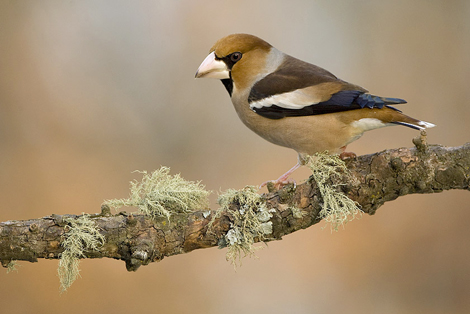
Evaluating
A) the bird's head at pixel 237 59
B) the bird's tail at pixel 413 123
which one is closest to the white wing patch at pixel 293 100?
the bird's head at pixel 237 59

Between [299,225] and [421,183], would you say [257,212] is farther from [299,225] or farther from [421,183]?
[421,183]

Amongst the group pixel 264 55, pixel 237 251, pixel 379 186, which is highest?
pixel 264 55

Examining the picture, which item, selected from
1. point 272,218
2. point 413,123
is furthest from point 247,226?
point 413,123

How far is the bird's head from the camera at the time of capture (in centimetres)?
144

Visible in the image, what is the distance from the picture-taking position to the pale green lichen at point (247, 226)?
3.65 ft

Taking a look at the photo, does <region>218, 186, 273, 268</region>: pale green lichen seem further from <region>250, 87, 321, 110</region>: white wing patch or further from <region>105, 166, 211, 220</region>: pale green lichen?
<region>250, 87, 321, 110</region>: white wing patch

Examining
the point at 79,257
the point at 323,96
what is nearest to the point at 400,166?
the point at 323,96

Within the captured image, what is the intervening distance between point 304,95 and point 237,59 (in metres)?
0.28

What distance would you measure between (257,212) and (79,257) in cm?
45

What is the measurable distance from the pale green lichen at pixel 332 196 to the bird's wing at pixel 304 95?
0.18 m

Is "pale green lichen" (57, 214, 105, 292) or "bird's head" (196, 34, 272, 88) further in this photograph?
"bird's head" (196, 34, 272, 88)

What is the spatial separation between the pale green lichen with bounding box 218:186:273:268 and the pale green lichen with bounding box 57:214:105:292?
1.00ft

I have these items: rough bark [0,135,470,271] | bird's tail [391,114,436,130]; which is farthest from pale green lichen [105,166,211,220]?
bird's tail [391,114,436,130]

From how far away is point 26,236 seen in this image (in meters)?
1.03
